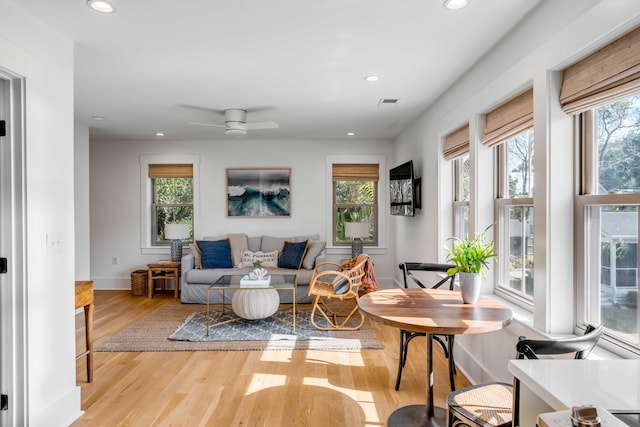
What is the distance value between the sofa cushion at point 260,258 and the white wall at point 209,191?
1.92ft

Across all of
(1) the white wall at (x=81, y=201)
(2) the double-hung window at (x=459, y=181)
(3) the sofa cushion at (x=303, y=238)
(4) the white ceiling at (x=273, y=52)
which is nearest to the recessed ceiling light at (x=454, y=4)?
(4) the white ceiling at (x=273, y=52)

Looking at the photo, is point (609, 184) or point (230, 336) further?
point (230, 336)

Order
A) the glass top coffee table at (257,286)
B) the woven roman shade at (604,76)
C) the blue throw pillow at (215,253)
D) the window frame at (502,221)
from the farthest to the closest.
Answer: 1. the blue throw pillow at (215,253)
2. the glass top coffee table at (257,286)
3. the window frame at (502,221)
4. the woven roman shade at (604,76)

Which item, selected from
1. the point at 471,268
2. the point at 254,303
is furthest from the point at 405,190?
the point at 471,268

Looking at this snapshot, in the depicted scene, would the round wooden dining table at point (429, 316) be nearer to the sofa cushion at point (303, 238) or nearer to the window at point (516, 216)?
the window at point (516, 216)

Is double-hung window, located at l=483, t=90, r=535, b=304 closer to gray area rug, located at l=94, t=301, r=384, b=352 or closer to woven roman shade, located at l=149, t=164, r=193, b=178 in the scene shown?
gray area rug, located at l=94, t=301, r=384, b=352

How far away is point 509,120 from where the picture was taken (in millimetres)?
2633

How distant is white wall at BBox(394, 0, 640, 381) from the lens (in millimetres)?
1805

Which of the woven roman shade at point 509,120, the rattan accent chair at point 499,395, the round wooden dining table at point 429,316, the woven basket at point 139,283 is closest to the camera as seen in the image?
the rattan accent chair at point 499,395

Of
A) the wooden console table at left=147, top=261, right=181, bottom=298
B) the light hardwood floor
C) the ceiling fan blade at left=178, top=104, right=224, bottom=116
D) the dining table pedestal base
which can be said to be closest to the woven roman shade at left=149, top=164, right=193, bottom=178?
the wooden console table at left=147, top=261, right=181, bottom=298

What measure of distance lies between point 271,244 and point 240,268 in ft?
2.22

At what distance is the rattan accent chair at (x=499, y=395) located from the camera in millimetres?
1391

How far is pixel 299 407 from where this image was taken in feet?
8.59

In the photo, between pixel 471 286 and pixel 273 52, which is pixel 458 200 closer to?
pixel 471 286
